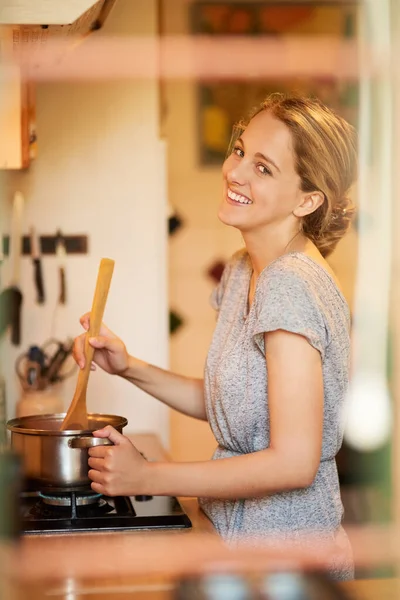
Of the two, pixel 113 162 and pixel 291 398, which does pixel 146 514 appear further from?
pixel 113 162

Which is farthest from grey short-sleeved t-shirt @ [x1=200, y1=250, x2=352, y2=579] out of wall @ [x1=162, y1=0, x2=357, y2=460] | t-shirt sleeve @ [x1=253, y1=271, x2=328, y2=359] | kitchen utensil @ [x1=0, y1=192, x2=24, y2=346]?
wall @ [x1=162, y1=0, x2=357, y2=460]

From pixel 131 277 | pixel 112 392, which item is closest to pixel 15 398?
pixel 112 392

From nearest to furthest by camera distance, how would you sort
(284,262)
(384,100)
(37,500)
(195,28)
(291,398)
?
(384,100) → (291,398) → (284,262) → (37,500) → (195,28)

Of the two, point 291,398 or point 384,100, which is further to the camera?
point 291,398

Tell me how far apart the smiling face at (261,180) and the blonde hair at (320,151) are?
0.01m

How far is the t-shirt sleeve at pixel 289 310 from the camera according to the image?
0.99 m

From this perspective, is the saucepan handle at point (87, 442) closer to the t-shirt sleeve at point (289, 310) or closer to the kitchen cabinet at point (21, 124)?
the t-shirt sleeve at point (289, 310)

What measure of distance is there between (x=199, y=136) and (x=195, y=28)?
1.20 feet

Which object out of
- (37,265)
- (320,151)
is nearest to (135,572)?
(320,151)

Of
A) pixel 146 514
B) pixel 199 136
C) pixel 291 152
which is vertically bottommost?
pixel 146 514

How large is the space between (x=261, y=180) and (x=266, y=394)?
0.28m

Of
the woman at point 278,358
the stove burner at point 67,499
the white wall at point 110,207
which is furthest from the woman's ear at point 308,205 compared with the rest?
the white wall at point 110,207

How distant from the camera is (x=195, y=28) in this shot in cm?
288

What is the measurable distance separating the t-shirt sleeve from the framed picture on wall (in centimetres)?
186
